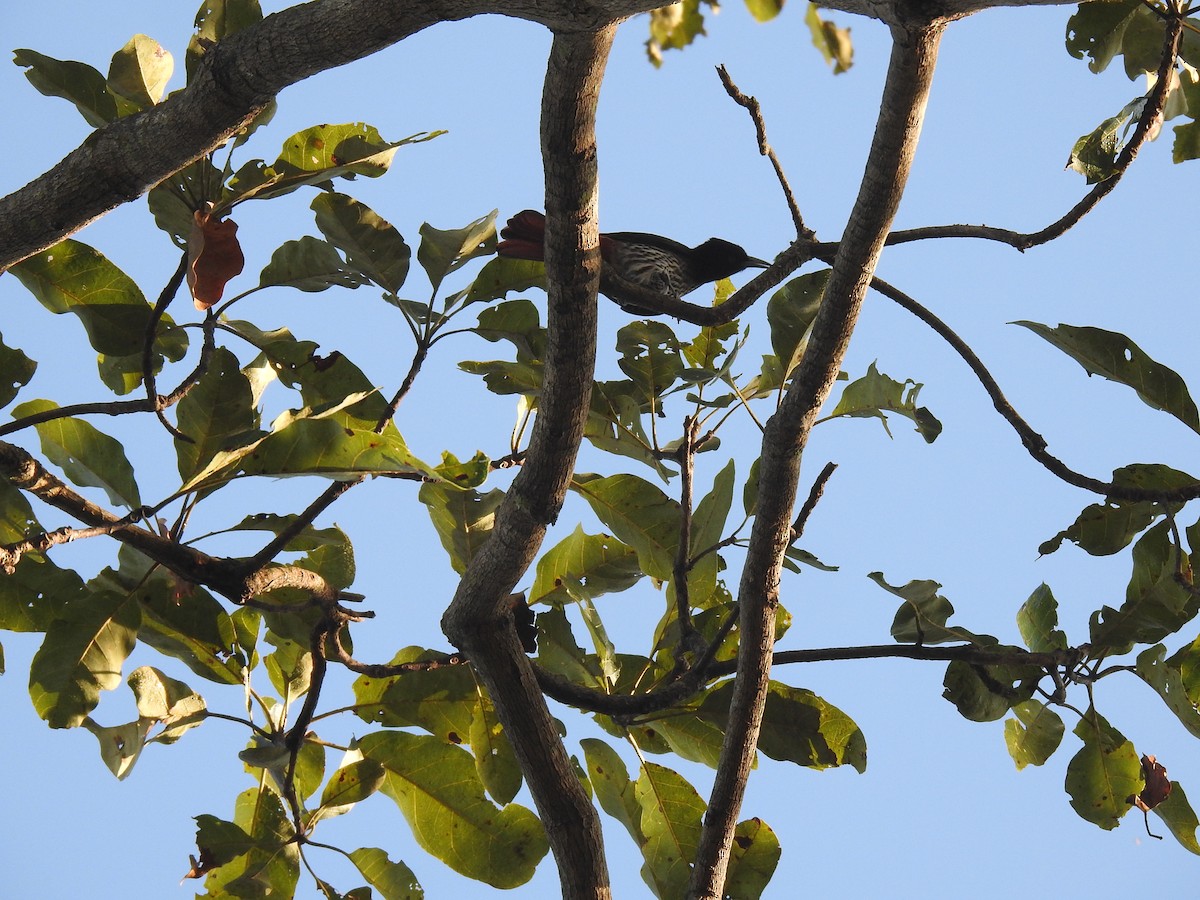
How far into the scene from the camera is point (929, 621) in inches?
94.4

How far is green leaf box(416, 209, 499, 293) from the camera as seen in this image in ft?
8.14

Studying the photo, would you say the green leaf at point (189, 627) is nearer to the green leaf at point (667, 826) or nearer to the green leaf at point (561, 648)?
the green leaf at point (561, 648)

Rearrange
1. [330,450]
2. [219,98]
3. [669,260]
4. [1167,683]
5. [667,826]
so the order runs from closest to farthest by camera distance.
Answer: [219,98] < [330,450] < [1167,683] < [667,826] < [669,260]

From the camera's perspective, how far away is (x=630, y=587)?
113 inches

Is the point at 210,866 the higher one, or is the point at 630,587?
the point at 630,587

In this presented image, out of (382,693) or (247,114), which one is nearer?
(247,114)

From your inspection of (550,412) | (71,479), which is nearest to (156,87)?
(71,479)

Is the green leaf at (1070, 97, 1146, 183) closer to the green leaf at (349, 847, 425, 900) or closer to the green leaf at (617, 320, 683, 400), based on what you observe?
the green leaf at (617, 320, 683, 400)

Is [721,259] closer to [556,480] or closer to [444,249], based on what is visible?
[444,249]

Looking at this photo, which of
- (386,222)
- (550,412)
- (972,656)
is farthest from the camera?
(386,222)

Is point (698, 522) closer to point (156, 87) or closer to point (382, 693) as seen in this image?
point (382, 693)

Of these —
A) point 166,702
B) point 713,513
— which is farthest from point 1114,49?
point 166,702

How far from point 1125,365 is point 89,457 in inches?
→ 94.1

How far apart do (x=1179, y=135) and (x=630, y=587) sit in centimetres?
202
